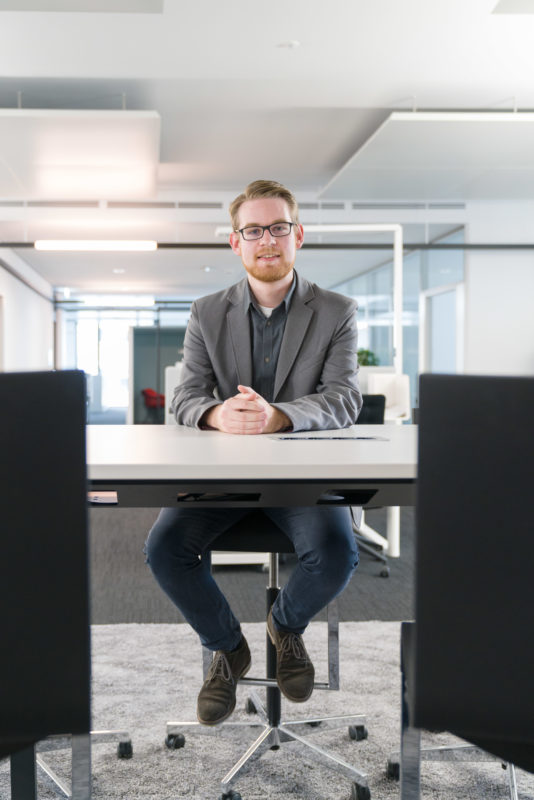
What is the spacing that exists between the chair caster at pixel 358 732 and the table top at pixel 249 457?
0.83 m

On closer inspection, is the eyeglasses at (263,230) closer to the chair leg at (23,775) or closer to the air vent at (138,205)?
the chair leg at (23,775)

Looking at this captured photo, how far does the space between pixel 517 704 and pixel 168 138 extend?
656 cm

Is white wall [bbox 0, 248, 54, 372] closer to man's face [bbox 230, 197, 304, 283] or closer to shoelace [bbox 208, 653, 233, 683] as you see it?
man's face [bbox 230, 197, 304, 283]

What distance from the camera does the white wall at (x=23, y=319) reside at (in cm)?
1059

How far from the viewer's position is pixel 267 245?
79.2 inches

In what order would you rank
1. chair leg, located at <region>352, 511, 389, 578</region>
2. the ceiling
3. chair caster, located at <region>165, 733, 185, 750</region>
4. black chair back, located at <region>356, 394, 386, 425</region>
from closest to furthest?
1. chair caster, located at <region>165, 733, 185, 750</region>
2. black chair back, located at <region>356, 394, 386, 425</region>
3. chair leg, located at <region>352, 511, 389, 578</region>
4. the ceiling

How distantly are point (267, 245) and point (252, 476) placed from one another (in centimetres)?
117

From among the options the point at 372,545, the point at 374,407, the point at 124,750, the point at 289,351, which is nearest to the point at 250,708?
the point at 124,750

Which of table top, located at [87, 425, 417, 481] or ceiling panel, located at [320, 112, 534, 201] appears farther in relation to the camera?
ceiling panel, located at [320, 112, 534, 201]

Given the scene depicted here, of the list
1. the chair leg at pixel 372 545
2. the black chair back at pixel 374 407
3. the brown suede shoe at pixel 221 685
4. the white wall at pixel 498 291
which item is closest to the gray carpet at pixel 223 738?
the brown suede shoe at pixel 221 685

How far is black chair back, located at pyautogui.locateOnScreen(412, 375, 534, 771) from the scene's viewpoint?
71 cm

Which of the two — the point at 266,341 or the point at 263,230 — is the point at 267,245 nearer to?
the point at 263,230

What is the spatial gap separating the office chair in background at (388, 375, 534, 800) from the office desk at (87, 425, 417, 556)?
0.70 feet

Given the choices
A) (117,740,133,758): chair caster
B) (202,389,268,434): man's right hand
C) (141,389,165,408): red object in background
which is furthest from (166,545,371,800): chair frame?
(141,389,165,408): red object in background
